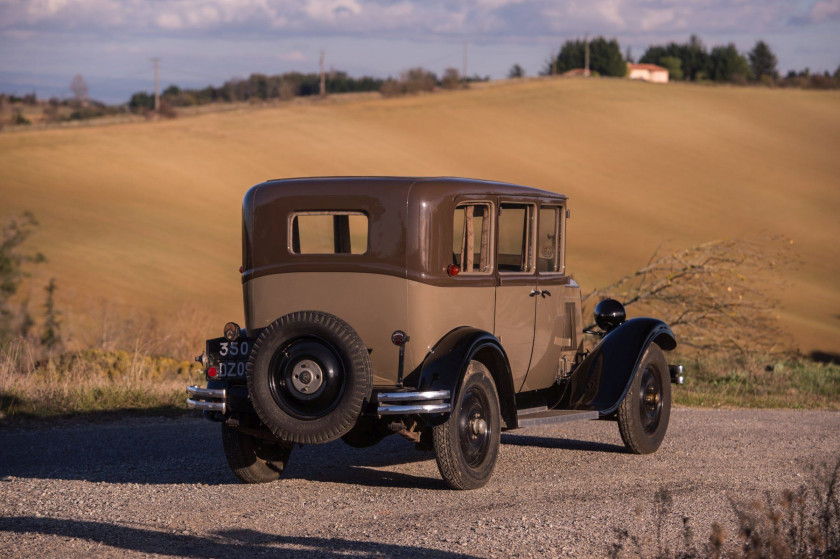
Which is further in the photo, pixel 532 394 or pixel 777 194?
pixel 777 194

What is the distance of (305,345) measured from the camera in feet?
22.2

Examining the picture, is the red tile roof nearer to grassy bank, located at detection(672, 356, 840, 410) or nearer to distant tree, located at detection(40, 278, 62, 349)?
distant tree, located at detection(40, 278, 62, 349)

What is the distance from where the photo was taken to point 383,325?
23.6ft

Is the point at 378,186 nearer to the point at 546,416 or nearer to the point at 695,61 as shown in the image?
the point at 546,416

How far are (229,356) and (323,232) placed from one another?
1.17 meters

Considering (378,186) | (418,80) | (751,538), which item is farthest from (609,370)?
(418,80)

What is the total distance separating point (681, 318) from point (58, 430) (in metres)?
9.68

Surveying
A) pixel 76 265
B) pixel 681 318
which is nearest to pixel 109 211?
pixel 76 265

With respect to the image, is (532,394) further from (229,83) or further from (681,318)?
(229,83)

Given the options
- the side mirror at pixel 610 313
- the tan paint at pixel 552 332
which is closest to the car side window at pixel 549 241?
the tan paint at pixel 552 332

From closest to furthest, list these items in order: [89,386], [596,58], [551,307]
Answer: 1. [551,307]
2. [89,386]
3. [596,58]

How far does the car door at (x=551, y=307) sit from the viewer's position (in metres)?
8.48

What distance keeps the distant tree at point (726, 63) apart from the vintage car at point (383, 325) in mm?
100569

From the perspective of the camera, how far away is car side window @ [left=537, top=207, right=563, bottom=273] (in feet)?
28.2
